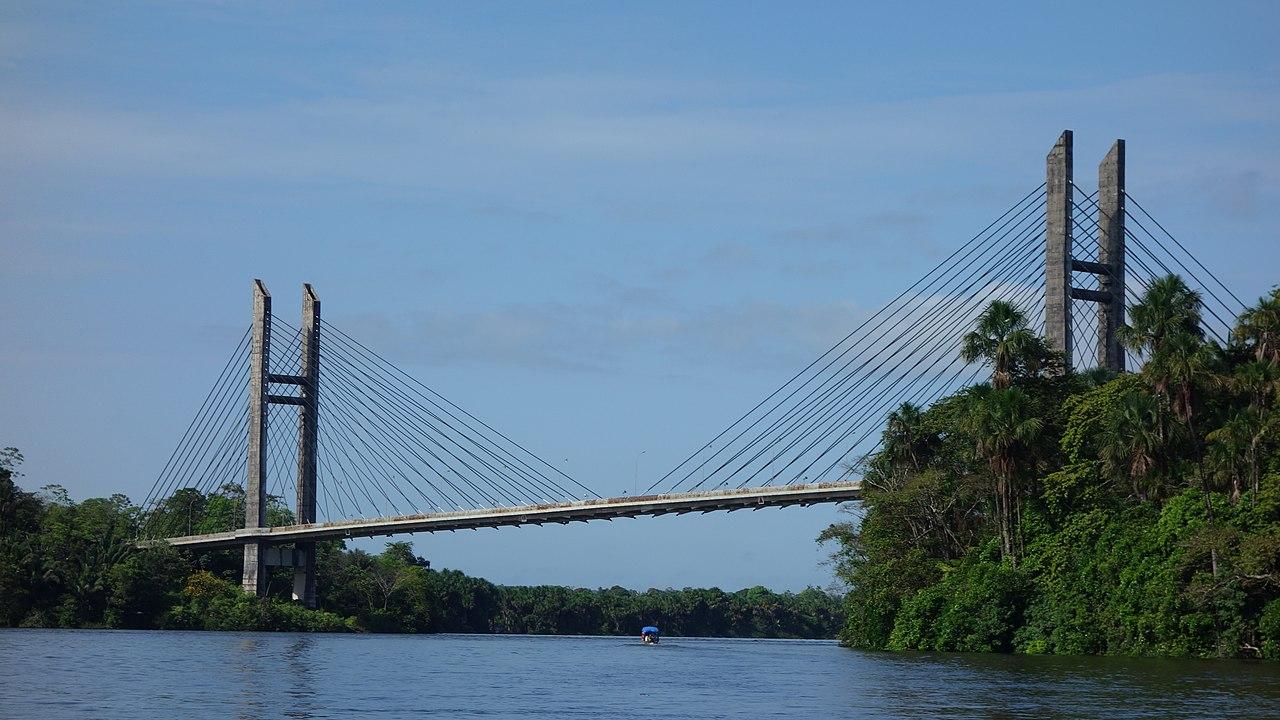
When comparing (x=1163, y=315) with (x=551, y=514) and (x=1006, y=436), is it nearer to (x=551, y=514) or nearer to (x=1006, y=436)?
(x=1006, y=436)

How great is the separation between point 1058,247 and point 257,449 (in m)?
50.9

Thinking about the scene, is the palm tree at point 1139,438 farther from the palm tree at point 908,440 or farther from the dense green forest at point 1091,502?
the palm tree at point 908,440

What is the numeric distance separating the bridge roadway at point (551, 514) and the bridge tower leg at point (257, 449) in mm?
1024

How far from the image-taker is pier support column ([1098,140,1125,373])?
74062 mm

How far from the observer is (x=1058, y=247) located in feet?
241

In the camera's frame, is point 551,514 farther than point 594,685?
Yes

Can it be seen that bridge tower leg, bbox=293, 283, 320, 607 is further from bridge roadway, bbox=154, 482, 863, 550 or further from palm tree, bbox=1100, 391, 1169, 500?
palm tree, bbox=1100, 391, 1169, 500

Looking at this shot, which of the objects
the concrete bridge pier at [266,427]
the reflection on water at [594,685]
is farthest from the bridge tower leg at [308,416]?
the reflection on water at [594,685]

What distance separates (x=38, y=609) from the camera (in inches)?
4058

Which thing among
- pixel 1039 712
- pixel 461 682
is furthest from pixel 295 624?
pixel 1039 712

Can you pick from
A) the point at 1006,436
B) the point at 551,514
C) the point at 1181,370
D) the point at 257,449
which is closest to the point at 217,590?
the point at 257,449

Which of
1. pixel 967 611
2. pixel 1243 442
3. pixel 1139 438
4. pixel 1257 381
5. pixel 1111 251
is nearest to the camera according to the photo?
pixel 1243 442

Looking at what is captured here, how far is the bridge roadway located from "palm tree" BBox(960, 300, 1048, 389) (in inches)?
413

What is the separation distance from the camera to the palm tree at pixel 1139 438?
2512 inches
